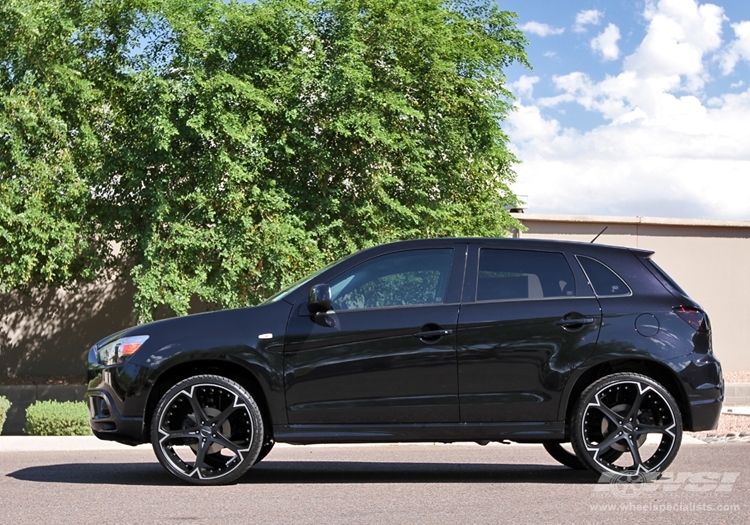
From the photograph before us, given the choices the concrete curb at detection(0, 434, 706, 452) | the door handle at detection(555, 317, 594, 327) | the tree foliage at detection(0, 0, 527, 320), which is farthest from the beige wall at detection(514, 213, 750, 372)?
the door handle at detection(555, 317, 594, 327)

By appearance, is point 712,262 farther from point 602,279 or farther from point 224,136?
point 602,279

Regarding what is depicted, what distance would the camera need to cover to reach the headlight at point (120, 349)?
310 inches

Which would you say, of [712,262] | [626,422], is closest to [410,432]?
[626,422]

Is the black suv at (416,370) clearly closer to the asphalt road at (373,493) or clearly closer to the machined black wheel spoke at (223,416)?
the machined black wheel spoke at (223,416)

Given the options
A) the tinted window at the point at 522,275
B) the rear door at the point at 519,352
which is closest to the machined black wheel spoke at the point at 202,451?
the rear door at the point at 519,352

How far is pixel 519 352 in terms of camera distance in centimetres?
777

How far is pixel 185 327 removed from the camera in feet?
25.7

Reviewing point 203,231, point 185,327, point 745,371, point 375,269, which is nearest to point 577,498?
point 375,269

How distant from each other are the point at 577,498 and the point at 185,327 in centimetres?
310

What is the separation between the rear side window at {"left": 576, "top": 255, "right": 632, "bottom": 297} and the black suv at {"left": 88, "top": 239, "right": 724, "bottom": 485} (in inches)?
1.2

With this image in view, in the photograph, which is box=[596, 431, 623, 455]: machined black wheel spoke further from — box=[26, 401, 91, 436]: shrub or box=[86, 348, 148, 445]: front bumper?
box=[26, 401, 91, 436]: shrub

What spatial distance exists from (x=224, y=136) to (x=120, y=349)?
28.0ft

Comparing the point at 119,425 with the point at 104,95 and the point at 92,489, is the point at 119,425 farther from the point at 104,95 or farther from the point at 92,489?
the point at 104,95

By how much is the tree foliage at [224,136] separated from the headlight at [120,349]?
7.86 meters
